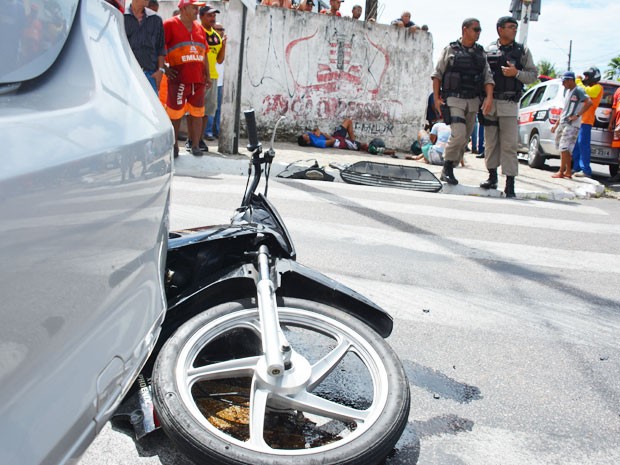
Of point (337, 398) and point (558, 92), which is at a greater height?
point (558, 92)

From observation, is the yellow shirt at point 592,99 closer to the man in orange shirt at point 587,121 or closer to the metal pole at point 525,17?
the man in orange shirt at point 587,121

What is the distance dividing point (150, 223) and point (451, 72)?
22.9ft

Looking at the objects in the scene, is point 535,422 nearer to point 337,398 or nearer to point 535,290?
point 337,398

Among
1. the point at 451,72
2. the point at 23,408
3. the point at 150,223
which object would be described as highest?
the point at 451,72

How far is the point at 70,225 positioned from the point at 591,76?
11588 mm

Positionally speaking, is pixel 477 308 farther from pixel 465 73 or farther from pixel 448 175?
pixel 448 175

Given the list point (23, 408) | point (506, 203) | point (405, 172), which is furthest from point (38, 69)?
point (405, 172)

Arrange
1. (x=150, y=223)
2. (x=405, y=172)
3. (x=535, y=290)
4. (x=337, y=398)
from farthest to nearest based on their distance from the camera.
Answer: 1. (x=405, y=172)
2. (x=535, y=290)
3. (x=337, y=398)
4. (x=150, y=223)

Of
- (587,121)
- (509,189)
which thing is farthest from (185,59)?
(587,121)

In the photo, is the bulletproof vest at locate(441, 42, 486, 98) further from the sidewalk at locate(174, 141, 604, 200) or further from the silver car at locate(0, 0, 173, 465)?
the silver car at locate(0, 0, 173, 465)

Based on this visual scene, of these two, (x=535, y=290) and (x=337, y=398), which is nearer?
(x=337, y=398)

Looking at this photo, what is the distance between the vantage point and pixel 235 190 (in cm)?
676

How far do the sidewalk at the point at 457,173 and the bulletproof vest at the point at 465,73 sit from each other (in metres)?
1.29

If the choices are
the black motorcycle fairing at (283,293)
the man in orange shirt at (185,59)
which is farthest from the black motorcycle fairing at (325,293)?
the man in orange shirt at (185,59)
